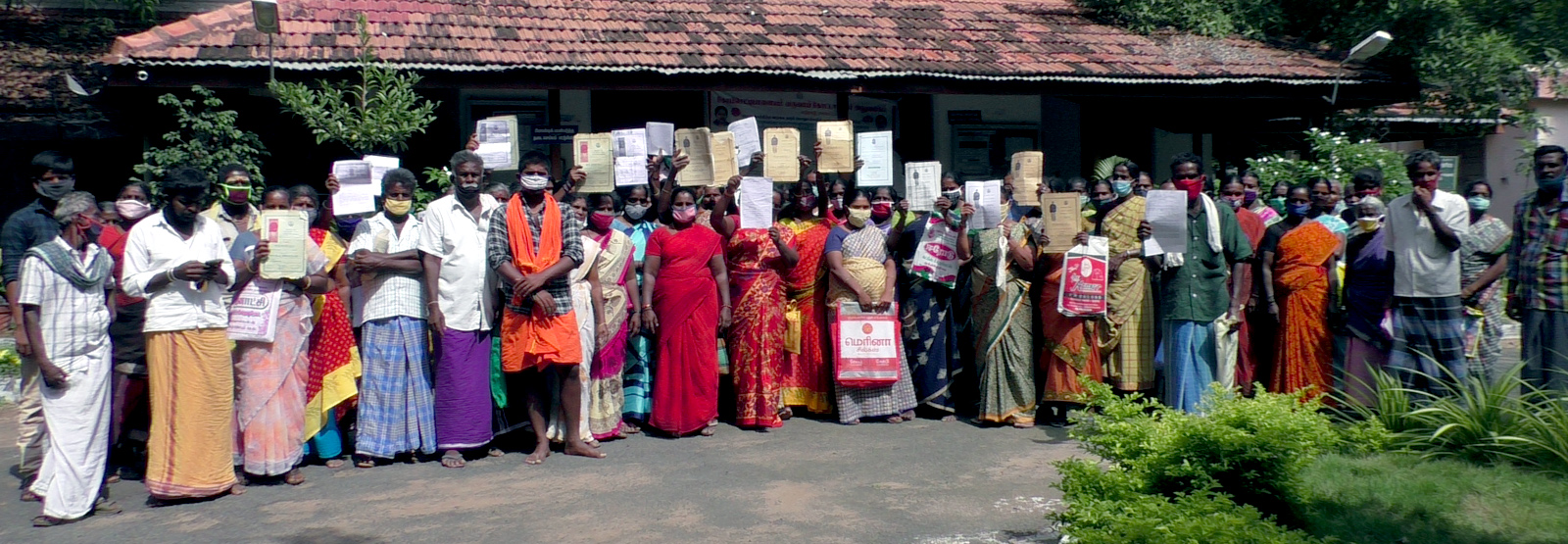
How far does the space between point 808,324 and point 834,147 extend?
Result: 1210 millimetres

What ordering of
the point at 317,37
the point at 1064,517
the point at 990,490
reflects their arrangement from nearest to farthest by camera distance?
the point at 1064,517
the point at 990,490
the point at 317,37

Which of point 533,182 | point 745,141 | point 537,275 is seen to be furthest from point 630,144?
point 537,275

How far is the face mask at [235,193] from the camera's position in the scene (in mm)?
6296

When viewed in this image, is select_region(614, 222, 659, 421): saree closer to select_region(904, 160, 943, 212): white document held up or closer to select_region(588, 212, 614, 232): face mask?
select_region(588, 212, 614, 232): face mask

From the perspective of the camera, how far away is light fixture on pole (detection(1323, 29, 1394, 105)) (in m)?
10.4

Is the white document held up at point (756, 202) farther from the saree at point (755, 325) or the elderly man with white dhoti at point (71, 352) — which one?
the elderly man with white dhoti at point (71, 352)

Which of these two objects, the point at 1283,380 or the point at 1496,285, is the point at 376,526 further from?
the point at 1496,285

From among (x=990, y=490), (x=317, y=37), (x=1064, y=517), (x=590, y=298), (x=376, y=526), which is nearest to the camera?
(x=1064, y=517)

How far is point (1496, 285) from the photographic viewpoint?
7.41 metres

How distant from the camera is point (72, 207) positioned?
552 centimetres

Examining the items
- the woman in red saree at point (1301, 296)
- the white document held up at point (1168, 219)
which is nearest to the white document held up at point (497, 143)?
the white document held up at point (1168, 219)

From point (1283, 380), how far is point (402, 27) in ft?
25.2

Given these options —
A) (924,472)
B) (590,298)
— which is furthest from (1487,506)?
(590,298)

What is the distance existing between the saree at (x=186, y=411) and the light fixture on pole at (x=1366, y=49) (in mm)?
Answer: 9459
